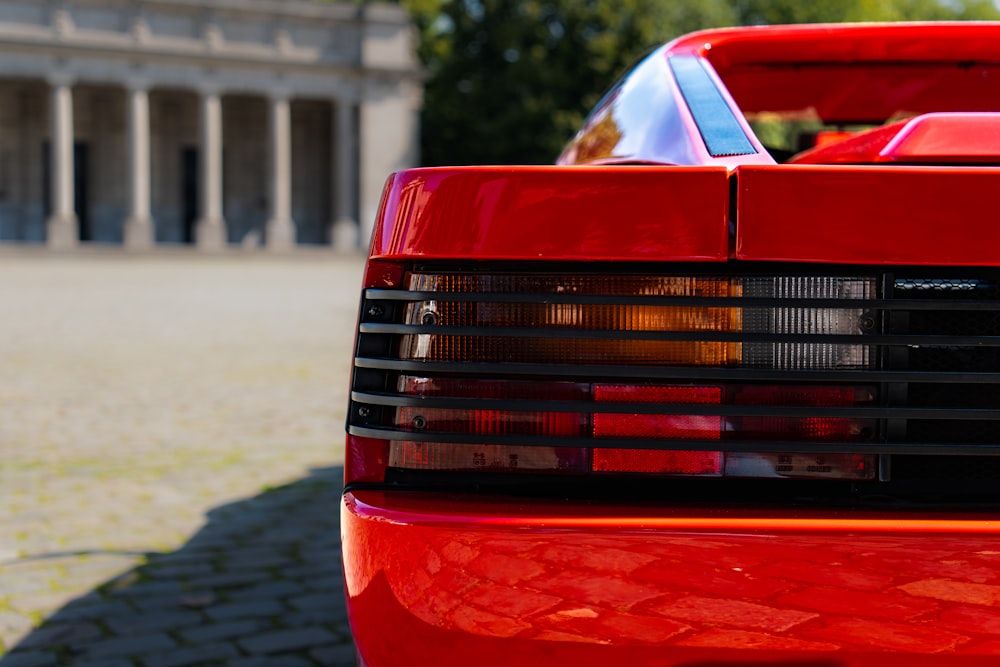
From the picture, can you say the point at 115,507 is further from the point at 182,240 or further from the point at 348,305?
the point at 182,240

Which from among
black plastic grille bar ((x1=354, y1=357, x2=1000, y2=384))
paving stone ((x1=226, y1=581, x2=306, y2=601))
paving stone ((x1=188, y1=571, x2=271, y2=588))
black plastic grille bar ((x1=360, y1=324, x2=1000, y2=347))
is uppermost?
black plastic grille bar ((x1=360, y1=324, x2=1000, y2=347))

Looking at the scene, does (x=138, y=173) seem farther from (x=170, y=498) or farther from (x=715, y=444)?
(x=715, y=444)

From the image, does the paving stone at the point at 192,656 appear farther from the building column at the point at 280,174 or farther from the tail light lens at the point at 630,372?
the building column at the point at 280,174

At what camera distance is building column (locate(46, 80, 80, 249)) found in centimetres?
5347

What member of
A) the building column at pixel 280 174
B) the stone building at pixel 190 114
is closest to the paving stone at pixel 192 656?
the stone building at pixel 190 114

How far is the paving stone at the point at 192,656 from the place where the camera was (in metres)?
3.64

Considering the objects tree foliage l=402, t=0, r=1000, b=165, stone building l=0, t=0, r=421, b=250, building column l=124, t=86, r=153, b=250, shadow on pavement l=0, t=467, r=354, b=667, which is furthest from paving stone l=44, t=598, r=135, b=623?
building column l=124, t=86, r=153, b=250

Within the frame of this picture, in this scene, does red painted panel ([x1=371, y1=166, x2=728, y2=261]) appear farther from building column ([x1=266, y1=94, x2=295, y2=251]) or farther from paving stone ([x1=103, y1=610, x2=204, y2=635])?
building column ([x1=266, y1=94, x2=295, y2=251])

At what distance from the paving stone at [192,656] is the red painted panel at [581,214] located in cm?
220

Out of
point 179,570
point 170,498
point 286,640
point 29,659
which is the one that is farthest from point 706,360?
point 170,498

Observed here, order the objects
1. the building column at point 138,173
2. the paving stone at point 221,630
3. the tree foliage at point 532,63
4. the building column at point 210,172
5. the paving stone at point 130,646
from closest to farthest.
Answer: the paving stone at point 130,646 → the paving stone at point 221,630 → the tree foliage at point 532,63 → the building column at point 138,173 → the building column at point 210,172

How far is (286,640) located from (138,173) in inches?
2194

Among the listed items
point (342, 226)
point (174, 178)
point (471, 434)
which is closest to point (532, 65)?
point (342, 226)

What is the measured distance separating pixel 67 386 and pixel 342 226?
161 feet
